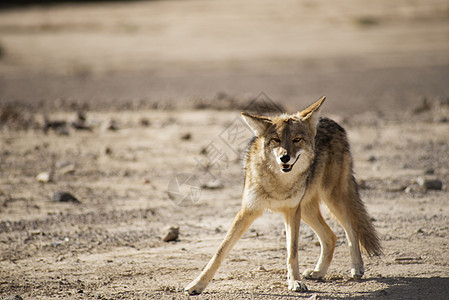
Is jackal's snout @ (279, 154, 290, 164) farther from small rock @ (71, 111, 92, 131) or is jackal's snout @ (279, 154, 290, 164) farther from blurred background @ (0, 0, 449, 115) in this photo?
blurred background @ (0, 0, 449, 115)

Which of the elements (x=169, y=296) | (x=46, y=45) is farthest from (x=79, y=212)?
(x=46, y=45)

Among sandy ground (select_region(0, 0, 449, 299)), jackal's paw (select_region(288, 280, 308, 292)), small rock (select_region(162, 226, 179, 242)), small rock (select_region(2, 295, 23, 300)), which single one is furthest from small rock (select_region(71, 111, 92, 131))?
jackal's paw (select_region(288, 280, 308, 292))

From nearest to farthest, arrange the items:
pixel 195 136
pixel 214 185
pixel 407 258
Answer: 1. pixel 407 258
2. pixel 214 185
3. pixel 195 136

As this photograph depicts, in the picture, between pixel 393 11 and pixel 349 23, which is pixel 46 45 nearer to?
pixel 349 23

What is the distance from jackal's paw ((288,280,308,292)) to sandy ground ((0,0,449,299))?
0.06 meters

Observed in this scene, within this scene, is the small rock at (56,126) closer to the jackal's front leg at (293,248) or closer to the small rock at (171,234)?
the small rock at (171,234)

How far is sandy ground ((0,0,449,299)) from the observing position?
5328 mm

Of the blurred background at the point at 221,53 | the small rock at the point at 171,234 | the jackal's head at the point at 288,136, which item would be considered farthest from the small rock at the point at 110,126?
the jackal's head at the point at 288,136

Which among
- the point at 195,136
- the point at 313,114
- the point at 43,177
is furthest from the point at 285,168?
the point at 195,136

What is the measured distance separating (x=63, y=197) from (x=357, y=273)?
4.02m

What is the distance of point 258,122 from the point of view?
4.84 metres

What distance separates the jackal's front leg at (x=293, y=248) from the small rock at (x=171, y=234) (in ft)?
5.16

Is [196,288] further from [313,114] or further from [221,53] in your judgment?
[221,53]

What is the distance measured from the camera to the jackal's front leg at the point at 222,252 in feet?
15.5
